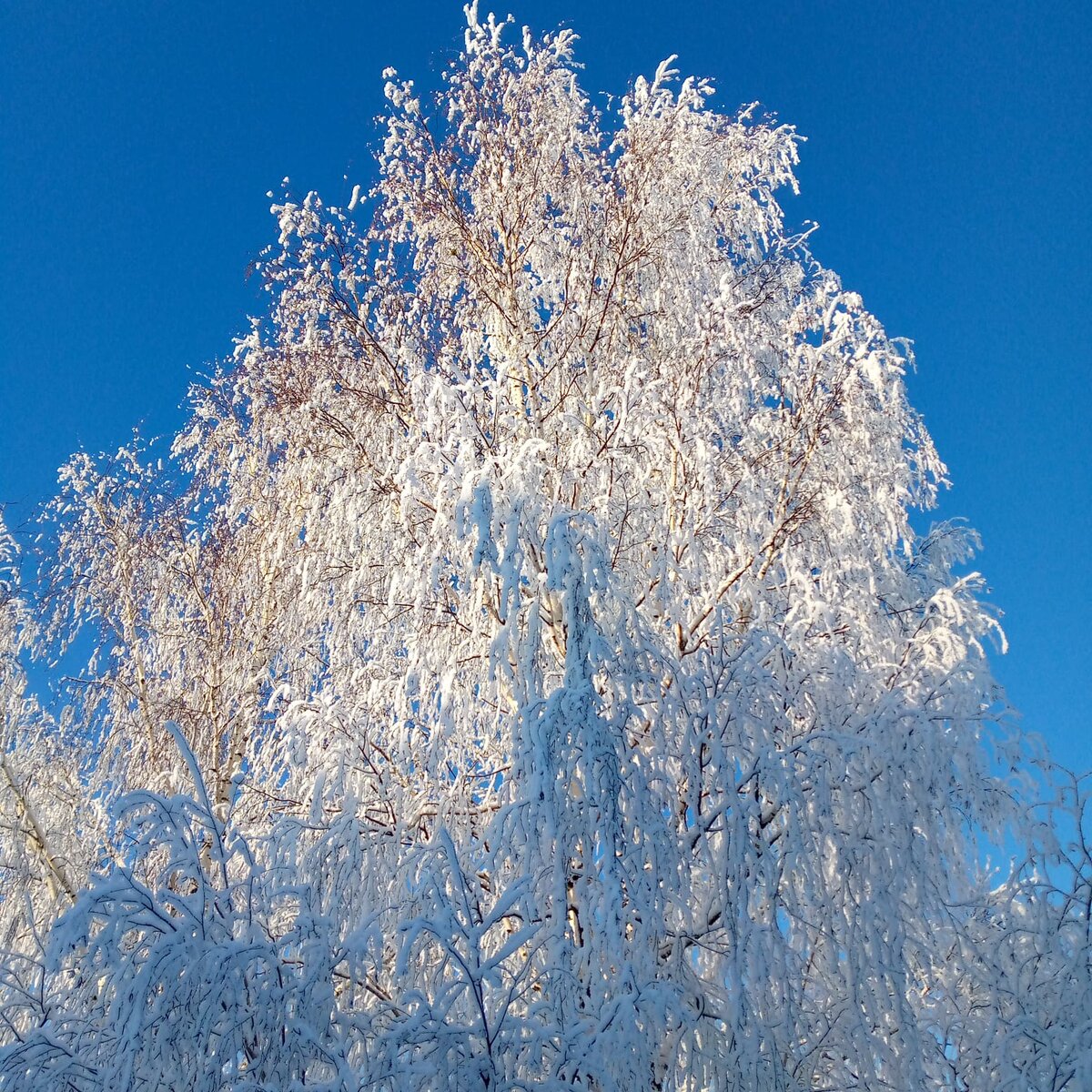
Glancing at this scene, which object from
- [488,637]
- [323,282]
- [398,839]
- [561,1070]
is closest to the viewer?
[561,1070]

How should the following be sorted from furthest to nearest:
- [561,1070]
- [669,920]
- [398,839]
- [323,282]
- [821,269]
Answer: [821,269], [323,282], [398,839], [669,920], [561,1070]

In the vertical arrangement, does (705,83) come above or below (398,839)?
above

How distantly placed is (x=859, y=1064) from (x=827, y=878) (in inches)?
23.7

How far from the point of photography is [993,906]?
369cm

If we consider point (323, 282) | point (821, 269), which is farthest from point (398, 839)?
point (821, 269)

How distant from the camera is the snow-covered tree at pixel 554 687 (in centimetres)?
258

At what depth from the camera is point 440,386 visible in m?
4.45

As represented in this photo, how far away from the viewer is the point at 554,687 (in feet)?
13.4

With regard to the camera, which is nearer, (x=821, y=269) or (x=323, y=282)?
(x=323, y=282)

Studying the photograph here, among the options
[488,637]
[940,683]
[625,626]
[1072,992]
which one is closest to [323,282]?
[488,637]

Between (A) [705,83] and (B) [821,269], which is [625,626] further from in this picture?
(A) [705,83]

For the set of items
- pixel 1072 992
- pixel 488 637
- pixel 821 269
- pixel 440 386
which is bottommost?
pixel 1072 992

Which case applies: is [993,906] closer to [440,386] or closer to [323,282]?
[440,386]

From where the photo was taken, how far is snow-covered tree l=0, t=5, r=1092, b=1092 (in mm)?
2582
